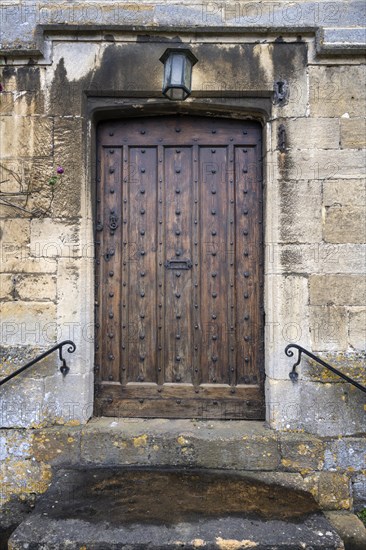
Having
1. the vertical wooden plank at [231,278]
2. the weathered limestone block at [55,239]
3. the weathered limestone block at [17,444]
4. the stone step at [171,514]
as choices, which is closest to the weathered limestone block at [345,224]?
the vertical wooden plank at [231,278]

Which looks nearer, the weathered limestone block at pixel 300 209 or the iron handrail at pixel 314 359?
the iron handrail at pixel 314 359

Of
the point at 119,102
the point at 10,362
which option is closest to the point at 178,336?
the point at 10,362

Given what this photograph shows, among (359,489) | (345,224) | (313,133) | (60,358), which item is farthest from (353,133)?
(60,358)

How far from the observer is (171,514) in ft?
8.18

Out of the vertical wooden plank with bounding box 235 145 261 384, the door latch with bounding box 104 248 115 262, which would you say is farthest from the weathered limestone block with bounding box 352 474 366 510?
the door latch with bounding box 104 248 115 262

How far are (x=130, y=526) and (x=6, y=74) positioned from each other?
3.20m

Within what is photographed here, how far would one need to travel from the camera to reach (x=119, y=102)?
331cm

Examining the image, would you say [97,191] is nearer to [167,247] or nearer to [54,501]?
[167,247]

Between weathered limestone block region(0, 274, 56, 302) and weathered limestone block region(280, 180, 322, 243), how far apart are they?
175 cm

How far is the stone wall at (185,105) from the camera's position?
10.5 feet

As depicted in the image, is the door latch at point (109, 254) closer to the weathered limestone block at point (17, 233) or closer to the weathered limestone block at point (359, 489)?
the weathered limestone block at point (17, 233)

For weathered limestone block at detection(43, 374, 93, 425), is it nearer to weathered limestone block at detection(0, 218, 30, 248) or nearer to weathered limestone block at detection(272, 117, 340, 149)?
weathered limestone block at detection(0, 218, 30, 248)

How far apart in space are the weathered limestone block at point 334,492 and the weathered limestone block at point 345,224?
1.66m

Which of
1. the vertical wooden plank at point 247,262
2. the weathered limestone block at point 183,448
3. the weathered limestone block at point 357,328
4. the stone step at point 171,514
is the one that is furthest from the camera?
the vertical wooden plank at point 247,262
